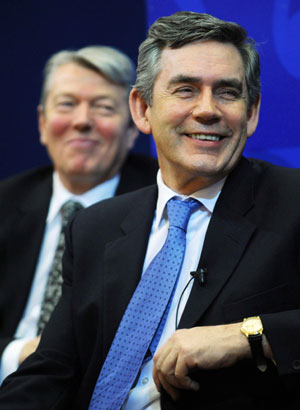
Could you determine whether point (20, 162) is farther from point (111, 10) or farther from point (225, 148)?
point (225, 148)

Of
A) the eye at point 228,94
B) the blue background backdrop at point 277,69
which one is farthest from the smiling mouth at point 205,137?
the blue background backdrop at point 277,69

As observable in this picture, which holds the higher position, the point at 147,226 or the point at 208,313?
the point at 147,226

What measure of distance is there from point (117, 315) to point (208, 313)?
0.31 meters

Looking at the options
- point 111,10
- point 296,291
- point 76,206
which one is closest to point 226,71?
point 296,291

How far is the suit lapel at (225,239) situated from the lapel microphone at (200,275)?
0.01m

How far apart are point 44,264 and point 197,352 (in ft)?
5.17

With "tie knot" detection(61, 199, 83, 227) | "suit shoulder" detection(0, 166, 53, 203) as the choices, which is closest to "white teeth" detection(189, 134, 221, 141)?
"tie knot" detection(61, 199, 83, 227)

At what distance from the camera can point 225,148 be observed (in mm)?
2117

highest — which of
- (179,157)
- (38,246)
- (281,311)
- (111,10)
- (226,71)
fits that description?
(111,10)

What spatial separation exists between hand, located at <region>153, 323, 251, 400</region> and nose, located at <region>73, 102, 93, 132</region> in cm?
179

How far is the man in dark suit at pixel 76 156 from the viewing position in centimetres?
327

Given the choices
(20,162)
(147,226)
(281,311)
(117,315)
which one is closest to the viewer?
(281,311)

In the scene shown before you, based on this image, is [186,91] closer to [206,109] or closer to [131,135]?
[206,109]

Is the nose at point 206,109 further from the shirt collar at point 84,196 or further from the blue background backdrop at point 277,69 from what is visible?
the shirt collar at point 84,196
